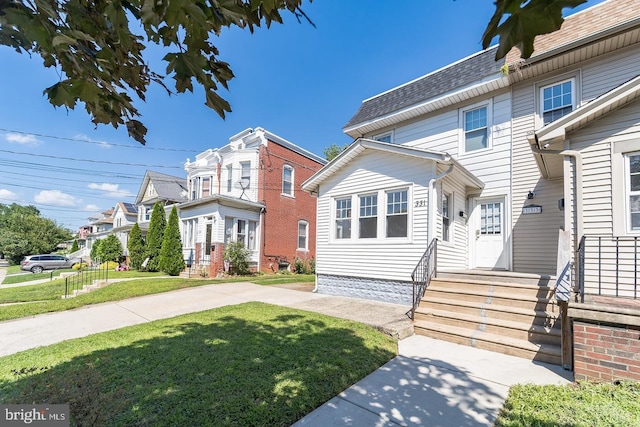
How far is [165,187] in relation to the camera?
83.2ft

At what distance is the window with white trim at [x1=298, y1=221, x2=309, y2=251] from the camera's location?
19844 mm

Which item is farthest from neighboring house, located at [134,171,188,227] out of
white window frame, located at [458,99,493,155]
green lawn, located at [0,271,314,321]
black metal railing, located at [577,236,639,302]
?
black metal railing, located at [577,236,639,302]

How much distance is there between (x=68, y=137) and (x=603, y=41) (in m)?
25.0

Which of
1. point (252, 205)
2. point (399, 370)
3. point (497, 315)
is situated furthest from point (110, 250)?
point (497, 315)

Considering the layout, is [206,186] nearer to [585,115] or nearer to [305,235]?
[305,235]

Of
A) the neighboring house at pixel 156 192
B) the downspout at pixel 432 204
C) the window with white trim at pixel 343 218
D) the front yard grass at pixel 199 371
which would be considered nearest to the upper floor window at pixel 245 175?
the neighboring house at pixel 156 192

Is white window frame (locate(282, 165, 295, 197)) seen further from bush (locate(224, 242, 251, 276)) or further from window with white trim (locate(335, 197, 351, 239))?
window with white trim (locate(335, 197, 351, 239))

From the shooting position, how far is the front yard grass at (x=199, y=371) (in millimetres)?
2973

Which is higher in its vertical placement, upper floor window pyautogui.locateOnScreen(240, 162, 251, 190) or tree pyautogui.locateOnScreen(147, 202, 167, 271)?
upper floor window pyautogui.locateOnScreen(240, 162, 251, 190)

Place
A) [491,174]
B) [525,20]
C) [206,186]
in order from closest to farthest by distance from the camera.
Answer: [525,20]
[491,174]
[206,186]

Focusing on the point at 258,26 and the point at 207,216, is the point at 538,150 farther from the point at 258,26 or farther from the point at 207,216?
the point at 207,216

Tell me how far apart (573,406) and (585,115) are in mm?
4871

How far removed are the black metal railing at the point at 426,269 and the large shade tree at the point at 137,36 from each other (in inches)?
251

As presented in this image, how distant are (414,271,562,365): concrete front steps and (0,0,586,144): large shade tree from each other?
512 centimetres
